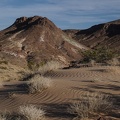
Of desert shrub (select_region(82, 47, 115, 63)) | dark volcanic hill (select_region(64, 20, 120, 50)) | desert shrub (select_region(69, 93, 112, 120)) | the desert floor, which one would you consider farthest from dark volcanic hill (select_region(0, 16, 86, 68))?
desert shrub (select_region(69, 93, 112, 120))

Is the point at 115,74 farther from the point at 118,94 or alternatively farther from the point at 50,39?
the point at 50,39

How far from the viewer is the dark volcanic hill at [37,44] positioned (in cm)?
5559

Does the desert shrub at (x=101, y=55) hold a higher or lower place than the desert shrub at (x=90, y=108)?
higher

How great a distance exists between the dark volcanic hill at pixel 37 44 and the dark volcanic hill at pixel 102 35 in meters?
14.5

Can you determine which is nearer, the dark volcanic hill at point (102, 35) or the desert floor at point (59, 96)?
the desert floor at point (59, 96)

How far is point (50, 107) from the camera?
1270cm

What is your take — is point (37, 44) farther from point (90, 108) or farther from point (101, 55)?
point (90, 108)

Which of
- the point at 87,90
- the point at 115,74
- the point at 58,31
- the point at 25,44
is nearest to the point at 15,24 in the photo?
the point at 58,31

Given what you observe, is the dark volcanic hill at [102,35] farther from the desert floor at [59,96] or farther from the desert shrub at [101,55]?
the desert floor at [59,96]

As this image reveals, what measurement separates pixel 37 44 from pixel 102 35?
29494 mm

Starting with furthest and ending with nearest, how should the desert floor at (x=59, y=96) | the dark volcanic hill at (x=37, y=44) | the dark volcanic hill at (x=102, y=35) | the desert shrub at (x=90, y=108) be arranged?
the dark volcanic hill at (x=102, y=35), the dark volcanic hill at (x=37, y=44), the desert floor at (x=59, y=96), the desert shrub at (x=90, y=108)

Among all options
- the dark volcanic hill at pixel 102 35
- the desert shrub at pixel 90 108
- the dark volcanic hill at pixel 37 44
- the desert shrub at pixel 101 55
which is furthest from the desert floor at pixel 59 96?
the dark volcanic hill at pixel 102 35

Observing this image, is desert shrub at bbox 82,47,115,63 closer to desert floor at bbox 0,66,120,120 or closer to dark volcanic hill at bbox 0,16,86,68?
desert floor at bbox 0,66,120,120

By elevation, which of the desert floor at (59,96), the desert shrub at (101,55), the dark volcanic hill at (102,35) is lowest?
the desert floor at (59,96)
